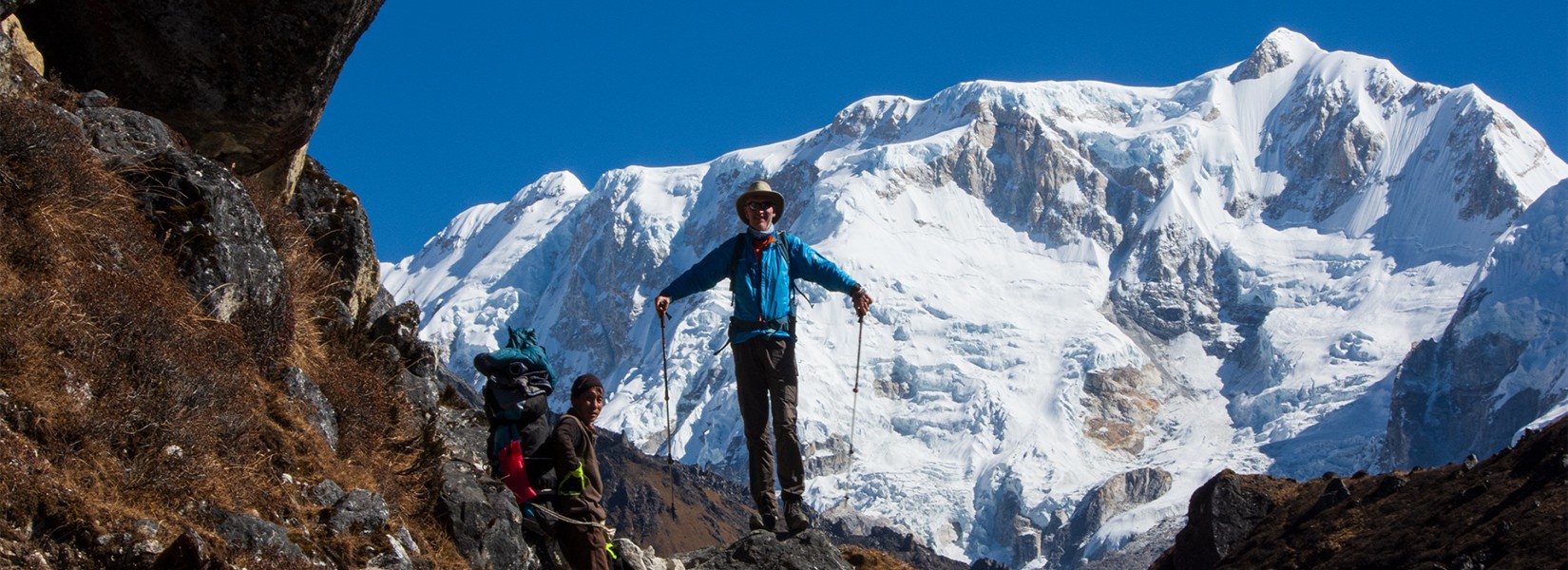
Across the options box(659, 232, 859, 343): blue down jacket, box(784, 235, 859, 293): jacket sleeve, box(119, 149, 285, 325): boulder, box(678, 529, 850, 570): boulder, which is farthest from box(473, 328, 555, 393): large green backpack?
box(784, 235, 859, 293): jacket sleeve

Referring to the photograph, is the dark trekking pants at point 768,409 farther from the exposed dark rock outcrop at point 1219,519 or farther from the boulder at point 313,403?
the exposed dark rock outcrop at point 1219,519

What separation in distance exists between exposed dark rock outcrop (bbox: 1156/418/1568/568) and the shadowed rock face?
23.0 m

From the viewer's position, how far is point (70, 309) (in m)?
8.93

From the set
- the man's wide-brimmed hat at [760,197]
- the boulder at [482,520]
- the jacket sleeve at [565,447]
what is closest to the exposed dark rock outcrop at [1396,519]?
the man's wide-brimmed hat at [760,197]

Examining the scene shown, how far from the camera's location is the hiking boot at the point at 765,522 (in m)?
14.2

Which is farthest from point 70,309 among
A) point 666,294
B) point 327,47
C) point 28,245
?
point 666,294

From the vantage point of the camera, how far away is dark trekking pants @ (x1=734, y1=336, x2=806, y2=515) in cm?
1388

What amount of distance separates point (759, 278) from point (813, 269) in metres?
0.62

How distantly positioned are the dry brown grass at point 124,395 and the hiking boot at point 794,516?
3741 mm

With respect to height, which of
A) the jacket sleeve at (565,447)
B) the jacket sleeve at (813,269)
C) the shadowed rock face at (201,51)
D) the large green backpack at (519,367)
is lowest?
the jacket sleeve at (565,447)

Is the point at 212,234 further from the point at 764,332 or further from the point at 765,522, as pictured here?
the point at 765,522

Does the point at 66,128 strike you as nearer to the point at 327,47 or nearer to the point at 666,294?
the point at 327,47

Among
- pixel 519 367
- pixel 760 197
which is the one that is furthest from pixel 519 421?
pixel 760 197

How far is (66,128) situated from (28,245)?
1.48 meters
